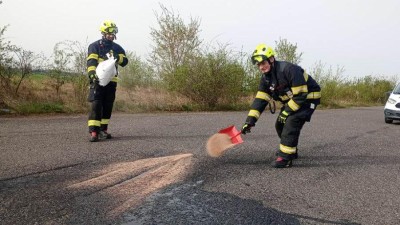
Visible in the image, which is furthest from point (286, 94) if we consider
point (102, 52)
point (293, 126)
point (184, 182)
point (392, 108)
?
point (392, 108)

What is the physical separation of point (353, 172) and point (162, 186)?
289cm

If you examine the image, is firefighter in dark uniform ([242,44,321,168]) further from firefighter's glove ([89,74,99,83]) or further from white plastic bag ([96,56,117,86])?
firefighter's glove ([89,74,99,83])

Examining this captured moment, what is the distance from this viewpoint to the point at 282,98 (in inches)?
231

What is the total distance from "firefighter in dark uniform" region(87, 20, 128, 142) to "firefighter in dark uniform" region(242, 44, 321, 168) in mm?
2974

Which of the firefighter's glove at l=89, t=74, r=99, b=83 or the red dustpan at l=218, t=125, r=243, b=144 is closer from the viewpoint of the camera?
the red dustpan at l=218, t=125, r=243, b=144

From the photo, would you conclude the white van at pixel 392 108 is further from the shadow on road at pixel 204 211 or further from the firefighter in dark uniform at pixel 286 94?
the shadow on road at pixel 204 211

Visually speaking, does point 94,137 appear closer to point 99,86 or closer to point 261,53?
point 99,86

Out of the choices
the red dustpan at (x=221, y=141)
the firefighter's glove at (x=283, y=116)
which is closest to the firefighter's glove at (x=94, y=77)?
the red dustpan at (x=221, y=141)

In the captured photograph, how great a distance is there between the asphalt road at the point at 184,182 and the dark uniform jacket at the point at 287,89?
0.91 metres

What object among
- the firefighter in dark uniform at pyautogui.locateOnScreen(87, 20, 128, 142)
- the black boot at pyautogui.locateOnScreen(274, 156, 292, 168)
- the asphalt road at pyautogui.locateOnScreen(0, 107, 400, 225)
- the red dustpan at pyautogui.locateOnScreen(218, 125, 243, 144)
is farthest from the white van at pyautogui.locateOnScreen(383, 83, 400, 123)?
the firefighter in dark uniform at pyautogui.locateOnScreen(87, 20, 128, 142)

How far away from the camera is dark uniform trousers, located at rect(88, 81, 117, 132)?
7133mm

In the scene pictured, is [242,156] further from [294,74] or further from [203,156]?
[294,74]

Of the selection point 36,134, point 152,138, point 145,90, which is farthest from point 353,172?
point 145,90

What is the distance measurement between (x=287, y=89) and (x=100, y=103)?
361 centimetres
